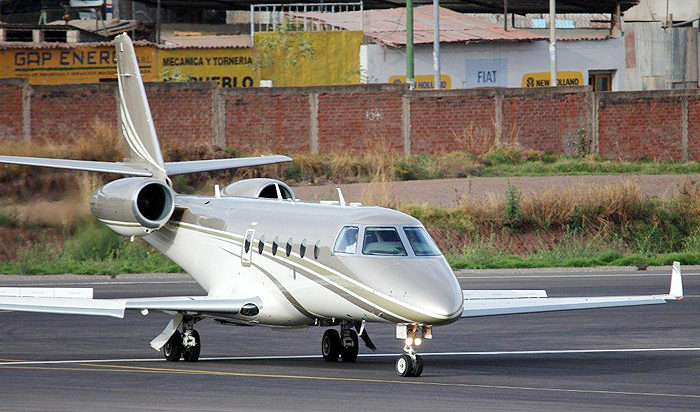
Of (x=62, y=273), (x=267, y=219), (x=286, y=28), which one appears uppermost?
(x=286, y=28)

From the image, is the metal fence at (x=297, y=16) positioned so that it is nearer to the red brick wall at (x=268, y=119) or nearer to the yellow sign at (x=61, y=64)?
the yellow sign at (x=61, y=64)

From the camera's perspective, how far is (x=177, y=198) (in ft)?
75.8

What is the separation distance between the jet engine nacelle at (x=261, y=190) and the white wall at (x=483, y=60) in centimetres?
3967

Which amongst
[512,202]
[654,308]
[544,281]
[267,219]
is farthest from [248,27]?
[267,219]

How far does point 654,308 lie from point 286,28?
38052 millimetres

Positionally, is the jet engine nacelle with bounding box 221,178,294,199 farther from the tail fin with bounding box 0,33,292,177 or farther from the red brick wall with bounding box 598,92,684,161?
the red brick wall with bounding box 598,92,684,161

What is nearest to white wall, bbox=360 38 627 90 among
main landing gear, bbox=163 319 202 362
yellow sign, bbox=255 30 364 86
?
yellow sign, bbox=255 30 364 86

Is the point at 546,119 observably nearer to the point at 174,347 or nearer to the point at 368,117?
the point at 368,117

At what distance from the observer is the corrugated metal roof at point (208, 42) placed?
61000mm

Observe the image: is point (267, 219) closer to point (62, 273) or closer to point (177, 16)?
point (62, 273)

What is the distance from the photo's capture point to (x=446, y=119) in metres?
53.7

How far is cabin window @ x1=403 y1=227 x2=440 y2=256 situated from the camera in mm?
17938

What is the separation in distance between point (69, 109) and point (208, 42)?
43.5 ft

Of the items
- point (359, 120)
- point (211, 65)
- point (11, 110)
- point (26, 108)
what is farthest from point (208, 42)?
point (11, 110)
